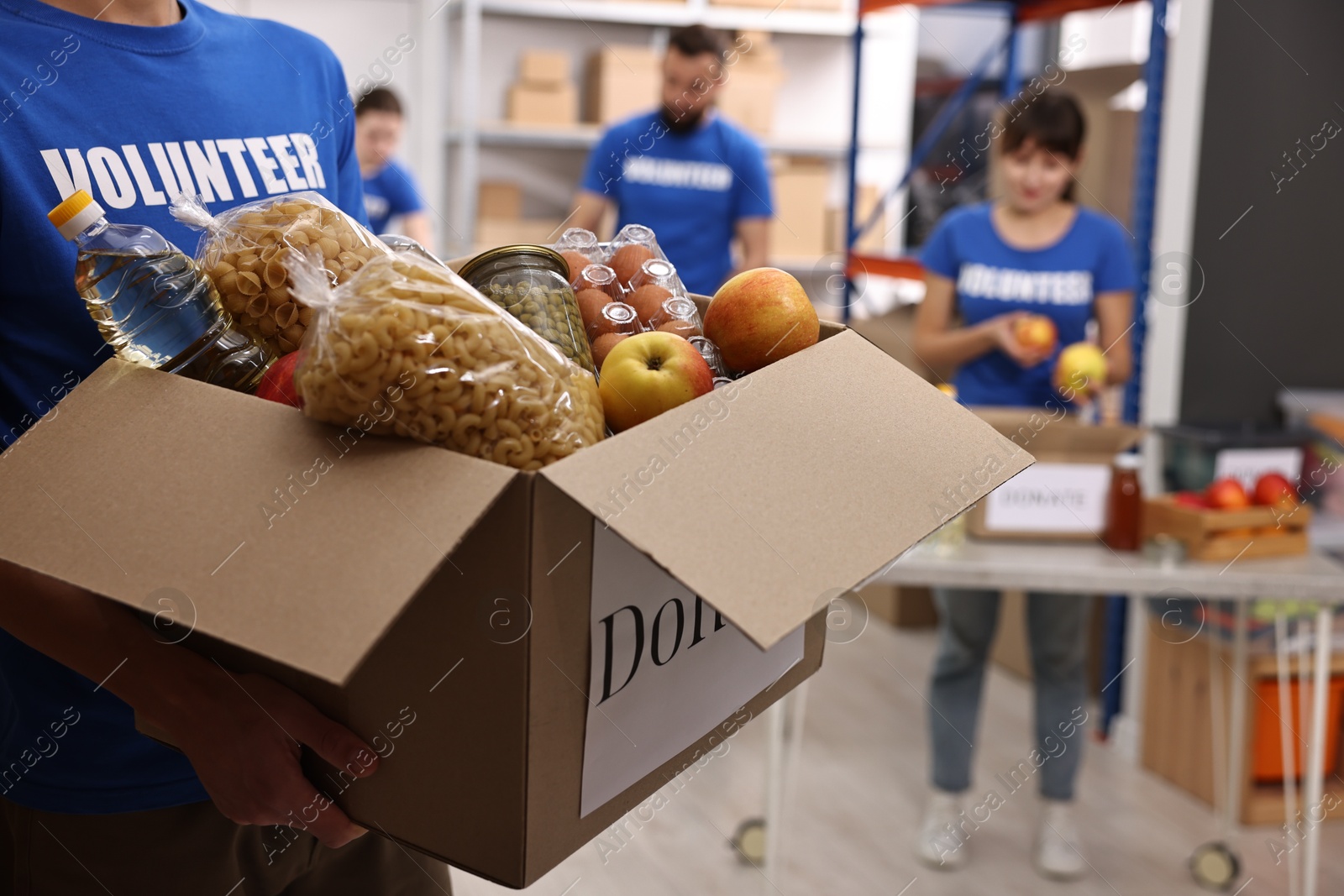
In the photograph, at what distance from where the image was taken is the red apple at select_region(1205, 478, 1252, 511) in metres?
2.26

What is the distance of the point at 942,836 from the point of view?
2467 millimetres

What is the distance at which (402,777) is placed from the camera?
2.44 ft

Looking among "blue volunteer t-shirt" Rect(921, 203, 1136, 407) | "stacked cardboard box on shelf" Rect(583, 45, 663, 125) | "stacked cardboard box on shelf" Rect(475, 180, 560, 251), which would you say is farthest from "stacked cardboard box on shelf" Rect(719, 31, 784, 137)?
"blue volunteer t-shirt" Rect(921, 203, 1136, 407)

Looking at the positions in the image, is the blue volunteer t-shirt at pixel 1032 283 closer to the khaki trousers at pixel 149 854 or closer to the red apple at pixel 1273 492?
the red apple at pixel 1273 492

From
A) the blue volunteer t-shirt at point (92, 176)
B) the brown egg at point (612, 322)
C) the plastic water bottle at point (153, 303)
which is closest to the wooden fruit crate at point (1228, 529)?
the brown egg at point (612, 322)

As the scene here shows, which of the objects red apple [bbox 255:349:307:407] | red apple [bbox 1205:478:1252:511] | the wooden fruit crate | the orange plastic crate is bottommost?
the orange plastic crate

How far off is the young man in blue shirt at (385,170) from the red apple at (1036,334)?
2.02 m

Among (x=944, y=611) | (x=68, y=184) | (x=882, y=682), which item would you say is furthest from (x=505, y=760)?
(x=882, y=682)

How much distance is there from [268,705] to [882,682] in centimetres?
289

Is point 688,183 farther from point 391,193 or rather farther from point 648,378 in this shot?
point 648,378

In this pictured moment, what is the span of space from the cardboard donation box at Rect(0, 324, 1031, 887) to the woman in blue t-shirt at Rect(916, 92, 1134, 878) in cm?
180

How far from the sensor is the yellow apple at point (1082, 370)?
94.0 inches

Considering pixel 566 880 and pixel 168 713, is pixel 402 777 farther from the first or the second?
pixel 566 880

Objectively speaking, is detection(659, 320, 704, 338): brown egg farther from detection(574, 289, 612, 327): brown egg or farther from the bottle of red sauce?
the bottle of red sauce
